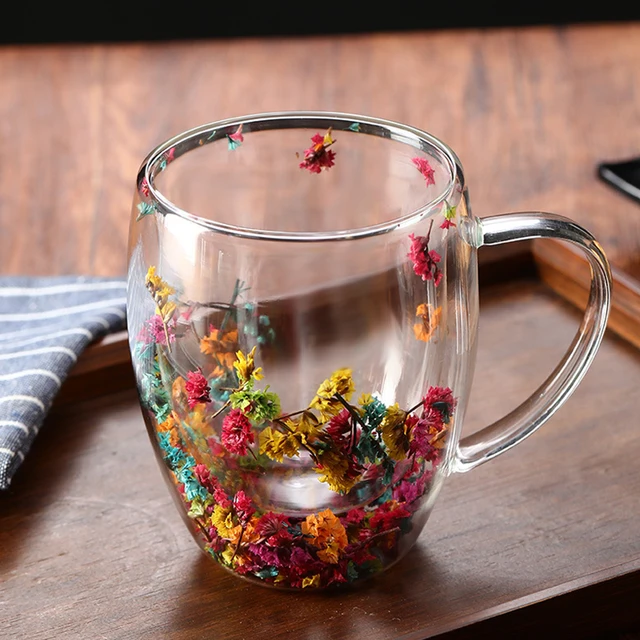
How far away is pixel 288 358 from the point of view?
63 cm

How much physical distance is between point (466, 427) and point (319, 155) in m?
0.22

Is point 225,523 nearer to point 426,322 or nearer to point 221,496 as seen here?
point 221,496

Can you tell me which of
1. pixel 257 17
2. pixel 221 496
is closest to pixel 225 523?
pixel 221 496

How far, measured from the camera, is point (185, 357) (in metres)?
0.55

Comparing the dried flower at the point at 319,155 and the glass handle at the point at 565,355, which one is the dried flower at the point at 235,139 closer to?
the dried flower at the point at 319,155

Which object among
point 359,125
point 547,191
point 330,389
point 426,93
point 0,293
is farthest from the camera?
point 426,93

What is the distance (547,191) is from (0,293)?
1.96ft

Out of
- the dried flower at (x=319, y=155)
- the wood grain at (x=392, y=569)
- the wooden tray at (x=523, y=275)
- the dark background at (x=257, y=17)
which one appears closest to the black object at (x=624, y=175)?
the wooden tray at (x=523, y=275)

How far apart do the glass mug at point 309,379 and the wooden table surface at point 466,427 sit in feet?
0.12

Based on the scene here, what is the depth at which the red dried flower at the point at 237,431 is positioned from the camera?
52 cm

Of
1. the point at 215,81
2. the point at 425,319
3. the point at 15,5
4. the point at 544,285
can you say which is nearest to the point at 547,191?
the point at 544,285

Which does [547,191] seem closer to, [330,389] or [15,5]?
[330,389]

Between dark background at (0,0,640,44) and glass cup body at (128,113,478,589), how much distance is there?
1.53 metres

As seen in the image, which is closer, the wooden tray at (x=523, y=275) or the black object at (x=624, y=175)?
the wooden tray at (x=523, y=275)
